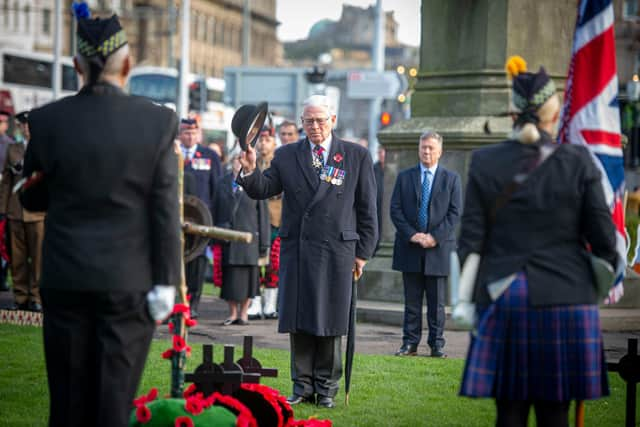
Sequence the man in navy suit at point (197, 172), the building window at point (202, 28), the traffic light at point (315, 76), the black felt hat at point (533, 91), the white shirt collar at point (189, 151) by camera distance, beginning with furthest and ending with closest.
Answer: the building window at point (202, 28)
the traffic light at point (315, 76)
the white shirt collar at point (189, 151)
the man in navy suit at point (197, 172)
the black felt hat at point (533, 91)

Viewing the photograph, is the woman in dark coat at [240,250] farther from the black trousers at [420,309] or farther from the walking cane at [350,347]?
the walking cane at [350,347]

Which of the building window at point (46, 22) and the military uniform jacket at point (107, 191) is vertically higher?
the building window at point (46, 22)

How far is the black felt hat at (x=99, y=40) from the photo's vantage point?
5.45 m

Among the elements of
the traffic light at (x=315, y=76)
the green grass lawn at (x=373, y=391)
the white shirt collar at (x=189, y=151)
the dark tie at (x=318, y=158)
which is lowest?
the green grass lawn at (x=373, y=391)

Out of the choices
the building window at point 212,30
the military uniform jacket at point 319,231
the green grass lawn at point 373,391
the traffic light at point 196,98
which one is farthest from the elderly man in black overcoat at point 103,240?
the building window at point 212,30

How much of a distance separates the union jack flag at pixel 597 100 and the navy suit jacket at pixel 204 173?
8496mm

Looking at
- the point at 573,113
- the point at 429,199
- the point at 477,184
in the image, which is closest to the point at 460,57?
the point at 429,199

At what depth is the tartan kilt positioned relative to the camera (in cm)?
554

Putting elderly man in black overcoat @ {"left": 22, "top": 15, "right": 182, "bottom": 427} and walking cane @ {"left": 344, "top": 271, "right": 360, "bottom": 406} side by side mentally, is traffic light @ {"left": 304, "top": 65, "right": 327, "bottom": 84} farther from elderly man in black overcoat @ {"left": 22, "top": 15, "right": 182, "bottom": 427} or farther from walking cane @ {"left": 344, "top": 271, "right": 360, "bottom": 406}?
elderly man in black overcoat @ {"left": 22, "top": 15, "right": 182, "bottom": 427}

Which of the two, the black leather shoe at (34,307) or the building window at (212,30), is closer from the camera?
the black leather shoe at (34,307)

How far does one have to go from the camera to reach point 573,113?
6.46 meters

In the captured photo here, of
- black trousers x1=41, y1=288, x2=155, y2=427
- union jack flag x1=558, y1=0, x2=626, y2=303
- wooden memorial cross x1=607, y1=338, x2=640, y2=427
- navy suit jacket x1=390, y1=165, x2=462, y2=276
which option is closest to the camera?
black trousers x1=41, y1=288, x2=155, y2=427

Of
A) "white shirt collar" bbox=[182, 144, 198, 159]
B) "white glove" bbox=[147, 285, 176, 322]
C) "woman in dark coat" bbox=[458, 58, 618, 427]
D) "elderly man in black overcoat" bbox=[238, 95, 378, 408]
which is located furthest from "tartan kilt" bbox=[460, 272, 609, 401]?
"white shirt collar" bbox=[182, 144, 198, 159]

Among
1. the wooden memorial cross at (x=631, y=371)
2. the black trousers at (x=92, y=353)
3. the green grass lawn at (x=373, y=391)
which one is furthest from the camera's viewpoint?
the green grass lawn at (x=373, y=391)
